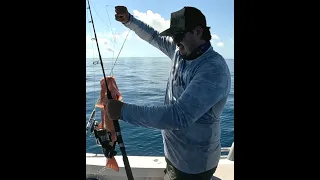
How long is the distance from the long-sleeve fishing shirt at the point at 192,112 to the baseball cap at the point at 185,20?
15 centimetres

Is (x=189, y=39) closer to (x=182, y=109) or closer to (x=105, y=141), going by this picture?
(x=182, y=109)

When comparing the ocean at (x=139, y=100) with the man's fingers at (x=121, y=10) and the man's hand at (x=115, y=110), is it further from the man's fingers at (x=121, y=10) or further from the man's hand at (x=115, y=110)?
the man's hand at (x=115, y=110)

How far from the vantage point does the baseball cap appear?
1.36 meters

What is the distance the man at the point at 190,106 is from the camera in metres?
1.21

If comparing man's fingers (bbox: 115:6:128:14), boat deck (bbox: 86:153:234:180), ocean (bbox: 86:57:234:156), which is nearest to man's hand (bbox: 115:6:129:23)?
man's fingers (bbox: 115:6:128:14)

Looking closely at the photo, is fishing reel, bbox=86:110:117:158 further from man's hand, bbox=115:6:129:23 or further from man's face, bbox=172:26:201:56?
man's hand, bbox=115:6:129:23

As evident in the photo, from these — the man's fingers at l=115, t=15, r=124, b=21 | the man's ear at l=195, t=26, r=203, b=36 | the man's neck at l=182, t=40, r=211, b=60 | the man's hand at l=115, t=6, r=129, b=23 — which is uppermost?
the man's hand at l=115, t=6, r=129, b=23

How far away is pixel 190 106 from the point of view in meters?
1.19

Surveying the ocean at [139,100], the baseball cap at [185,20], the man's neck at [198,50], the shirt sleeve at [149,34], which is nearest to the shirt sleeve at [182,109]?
the man's neck at [198,50]

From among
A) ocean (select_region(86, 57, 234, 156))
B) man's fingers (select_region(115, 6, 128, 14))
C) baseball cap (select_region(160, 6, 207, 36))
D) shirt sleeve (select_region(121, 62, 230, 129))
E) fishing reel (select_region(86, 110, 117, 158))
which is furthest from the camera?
ocean (select_region(86, 57, 234, 156))

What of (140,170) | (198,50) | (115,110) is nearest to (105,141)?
(115,110)

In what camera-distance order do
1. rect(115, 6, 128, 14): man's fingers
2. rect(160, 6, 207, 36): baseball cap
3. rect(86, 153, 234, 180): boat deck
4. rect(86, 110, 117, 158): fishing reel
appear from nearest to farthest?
1. rect(160, 6, 207, 36): baseball cap
2. rect(86, 110, 117, 158): fishing reel
3. rect(115, 6, 128, 14): man's fingers
4. rect(86, 153, 234, 180): boat deck
